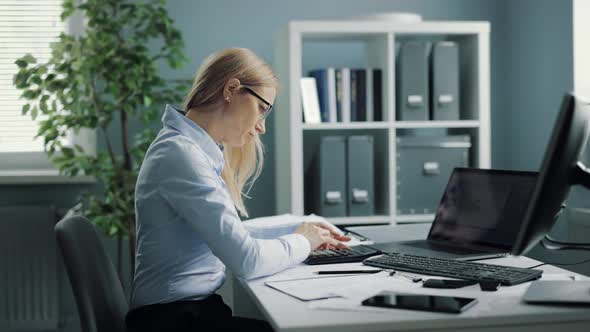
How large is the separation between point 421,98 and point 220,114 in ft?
5.10

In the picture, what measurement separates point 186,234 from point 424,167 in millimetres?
1722

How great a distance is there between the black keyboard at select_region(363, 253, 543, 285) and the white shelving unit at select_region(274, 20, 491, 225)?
1.25 meters

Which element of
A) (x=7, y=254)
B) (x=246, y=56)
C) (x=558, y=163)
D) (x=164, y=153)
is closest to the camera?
(x=558, y=163)

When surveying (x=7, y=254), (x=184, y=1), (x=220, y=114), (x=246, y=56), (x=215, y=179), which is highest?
(x=184, y=1)

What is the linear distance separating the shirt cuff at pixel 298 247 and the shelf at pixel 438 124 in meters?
1.45

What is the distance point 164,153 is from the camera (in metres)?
1.70

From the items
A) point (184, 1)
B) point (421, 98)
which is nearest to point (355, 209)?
point (421, 98)

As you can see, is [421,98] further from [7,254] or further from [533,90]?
[7,254]

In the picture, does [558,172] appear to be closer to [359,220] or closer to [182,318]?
[182,318]

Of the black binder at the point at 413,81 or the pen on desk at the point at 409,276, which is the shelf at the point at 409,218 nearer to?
the black binder at the point at 413,81

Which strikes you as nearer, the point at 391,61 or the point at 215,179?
the point at 215,179

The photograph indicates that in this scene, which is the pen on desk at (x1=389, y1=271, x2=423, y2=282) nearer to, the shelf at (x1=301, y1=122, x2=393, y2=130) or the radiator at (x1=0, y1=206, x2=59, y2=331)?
the shelf at (x1=301, y1=122, x2=393, y2=130)

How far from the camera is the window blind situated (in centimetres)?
359

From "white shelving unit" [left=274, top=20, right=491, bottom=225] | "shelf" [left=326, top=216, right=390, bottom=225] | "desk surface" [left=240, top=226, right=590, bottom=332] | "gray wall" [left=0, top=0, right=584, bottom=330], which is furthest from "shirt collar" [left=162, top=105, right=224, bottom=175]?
"gray wall" [left=0, top=0, right=584, bottom=330]
